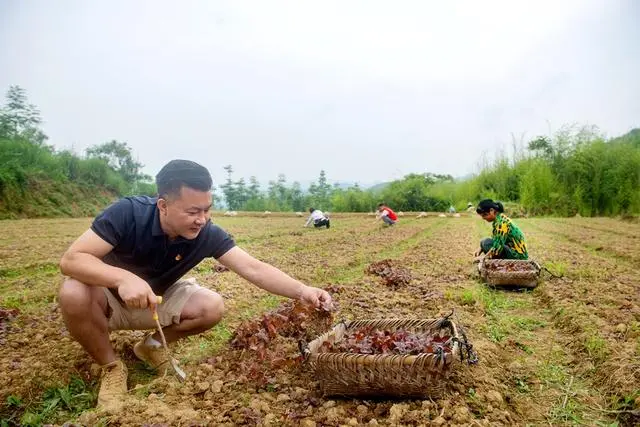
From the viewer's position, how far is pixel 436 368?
285 centimetres

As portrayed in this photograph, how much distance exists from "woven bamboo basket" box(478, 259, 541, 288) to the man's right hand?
5.06 meters

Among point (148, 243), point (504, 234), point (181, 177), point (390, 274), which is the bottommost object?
point (390, 274)

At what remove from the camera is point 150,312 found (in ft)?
12.1

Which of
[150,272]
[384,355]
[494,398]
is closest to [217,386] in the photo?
[150,272]

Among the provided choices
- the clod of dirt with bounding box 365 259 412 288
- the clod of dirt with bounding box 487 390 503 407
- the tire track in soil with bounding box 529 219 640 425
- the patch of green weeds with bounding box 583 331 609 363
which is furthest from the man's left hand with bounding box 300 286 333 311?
the clod of dirt with bounding box 365 259 412 288

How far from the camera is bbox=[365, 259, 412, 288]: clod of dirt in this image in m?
6.86

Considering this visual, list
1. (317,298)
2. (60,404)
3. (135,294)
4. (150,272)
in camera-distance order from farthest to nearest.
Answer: (150,272) → (317,298) → (60,404) → (135,294)

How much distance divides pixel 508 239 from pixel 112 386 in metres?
5.85

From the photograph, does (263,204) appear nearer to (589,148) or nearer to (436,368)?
(589,148)

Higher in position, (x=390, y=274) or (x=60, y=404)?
(x=390, y=274)

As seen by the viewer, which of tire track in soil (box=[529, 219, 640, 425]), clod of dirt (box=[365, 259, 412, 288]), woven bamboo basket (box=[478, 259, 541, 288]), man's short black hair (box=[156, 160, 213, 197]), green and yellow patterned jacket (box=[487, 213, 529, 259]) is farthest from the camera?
green and yellow patterned jacket (box=[487, 213, 529, 259])

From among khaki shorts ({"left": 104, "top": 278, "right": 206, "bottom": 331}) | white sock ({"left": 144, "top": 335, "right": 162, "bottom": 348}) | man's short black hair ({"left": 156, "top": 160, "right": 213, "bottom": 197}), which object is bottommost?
white sock ({"left": 144, "top": 335, "right": 162, "bottom": 348})

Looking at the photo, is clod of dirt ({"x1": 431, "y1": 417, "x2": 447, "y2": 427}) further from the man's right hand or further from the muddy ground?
the man's right hand

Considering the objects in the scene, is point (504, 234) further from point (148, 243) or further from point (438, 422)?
point (148, 243)
